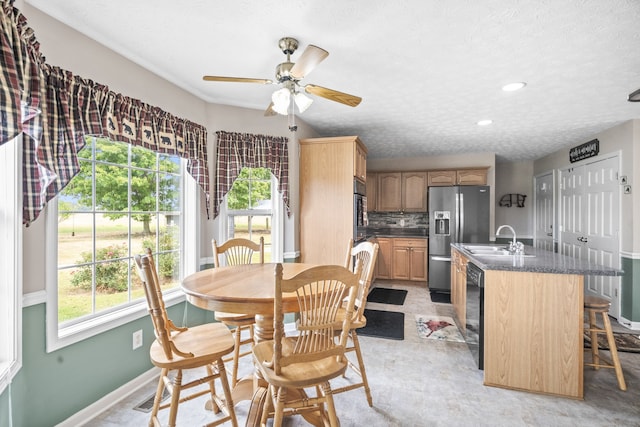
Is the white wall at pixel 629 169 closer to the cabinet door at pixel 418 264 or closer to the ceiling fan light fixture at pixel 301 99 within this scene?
A: the cabinet door at pixel 418 264

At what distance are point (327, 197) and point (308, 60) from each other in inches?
80.3

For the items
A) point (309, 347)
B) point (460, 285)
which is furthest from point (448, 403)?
point (460, 285)

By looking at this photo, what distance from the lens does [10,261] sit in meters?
1.52

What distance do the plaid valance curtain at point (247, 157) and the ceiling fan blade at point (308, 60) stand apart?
1.46 meters

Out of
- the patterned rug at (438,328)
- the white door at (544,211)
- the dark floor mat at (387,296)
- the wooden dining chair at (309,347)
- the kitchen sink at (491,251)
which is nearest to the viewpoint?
the wooden dining chair at (309,347)

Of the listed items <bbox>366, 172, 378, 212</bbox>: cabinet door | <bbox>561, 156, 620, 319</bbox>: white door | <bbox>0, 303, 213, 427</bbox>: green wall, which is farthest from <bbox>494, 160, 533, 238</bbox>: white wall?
<bbox>0, 303, 213, 427</bbox>: green wall

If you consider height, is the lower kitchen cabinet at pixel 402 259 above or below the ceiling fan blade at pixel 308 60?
below

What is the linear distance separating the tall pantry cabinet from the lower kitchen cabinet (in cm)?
222

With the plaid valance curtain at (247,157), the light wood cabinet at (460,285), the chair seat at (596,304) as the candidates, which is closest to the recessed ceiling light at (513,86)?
the light wood cabinet at (460,285)

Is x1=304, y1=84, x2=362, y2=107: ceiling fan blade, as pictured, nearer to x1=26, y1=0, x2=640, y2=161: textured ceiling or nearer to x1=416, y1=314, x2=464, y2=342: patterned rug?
x1=26, y1=0, x2=640, y2=161: textured ceiling

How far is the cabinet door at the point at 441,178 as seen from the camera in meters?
5.53

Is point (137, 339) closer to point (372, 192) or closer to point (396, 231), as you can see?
point (372, 192)

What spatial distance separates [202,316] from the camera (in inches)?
118

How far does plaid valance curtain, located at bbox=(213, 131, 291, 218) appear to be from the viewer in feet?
10.1
